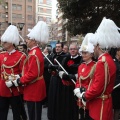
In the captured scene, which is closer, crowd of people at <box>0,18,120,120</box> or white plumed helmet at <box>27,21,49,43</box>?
crowd of people at <box>0,18,120,120</box>

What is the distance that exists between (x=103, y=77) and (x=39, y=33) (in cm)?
156

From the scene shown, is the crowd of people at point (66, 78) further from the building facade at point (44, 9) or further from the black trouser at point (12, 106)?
the building facade at point (44, 9)

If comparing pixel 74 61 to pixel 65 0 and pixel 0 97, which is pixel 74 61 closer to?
pixel 0 97

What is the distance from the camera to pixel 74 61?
4879 mm

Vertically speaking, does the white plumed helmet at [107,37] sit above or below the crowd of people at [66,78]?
above

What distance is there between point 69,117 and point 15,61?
63.8 inches

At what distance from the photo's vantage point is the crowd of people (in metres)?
3.08

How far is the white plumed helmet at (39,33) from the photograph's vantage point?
407cm

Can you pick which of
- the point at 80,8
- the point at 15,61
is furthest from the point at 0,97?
the point at 80,8

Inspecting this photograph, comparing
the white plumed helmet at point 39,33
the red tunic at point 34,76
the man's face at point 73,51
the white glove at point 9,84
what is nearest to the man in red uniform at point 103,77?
the red tunic at point 34,76

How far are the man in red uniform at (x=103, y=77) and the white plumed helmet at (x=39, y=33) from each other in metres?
1.19

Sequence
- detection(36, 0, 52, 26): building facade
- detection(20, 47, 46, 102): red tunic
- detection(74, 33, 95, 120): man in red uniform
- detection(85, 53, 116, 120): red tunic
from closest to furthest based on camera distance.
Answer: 1. detection(85, 53, 116, 120): red tunic
2. detection(74, 33, 95, 120): man in red uniform
3. detection(20, 47, 46, 102): red tunic
4. detection(36, 0, 52, 26): building facade

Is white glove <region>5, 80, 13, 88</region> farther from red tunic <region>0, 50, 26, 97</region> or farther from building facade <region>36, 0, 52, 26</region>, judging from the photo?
building facade <region>36, 0, 52, 26</region>

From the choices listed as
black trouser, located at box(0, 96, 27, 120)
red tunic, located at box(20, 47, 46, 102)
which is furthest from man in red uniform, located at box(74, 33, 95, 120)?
black trouser, located at box(0, 96, 27, 120)
